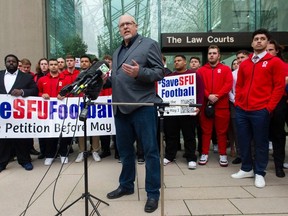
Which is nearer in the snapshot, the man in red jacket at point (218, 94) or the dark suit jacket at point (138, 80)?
the dark suit jacket at point (138, 80)

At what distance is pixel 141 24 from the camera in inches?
380

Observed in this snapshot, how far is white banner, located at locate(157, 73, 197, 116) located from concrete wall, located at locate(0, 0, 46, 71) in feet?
16.0

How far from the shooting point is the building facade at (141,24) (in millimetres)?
8984

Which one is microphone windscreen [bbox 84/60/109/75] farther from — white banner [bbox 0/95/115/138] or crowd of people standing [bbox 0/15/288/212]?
white banner [bbox 0/95/115/138]

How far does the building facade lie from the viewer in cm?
898

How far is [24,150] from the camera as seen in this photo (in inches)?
217

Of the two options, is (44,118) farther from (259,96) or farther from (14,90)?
(259,96)

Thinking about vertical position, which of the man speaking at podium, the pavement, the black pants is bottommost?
the pavement

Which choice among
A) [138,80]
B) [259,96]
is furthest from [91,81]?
[259,96]

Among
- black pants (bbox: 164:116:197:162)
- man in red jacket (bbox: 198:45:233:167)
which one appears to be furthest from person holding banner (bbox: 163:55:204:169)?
man in red jacket (bbox: 198:45:233:167)

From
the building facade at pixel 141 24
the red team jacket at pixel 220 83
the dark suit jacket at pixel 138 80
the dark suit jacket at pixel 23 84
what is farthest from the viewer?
the building facade at pixel 141 24

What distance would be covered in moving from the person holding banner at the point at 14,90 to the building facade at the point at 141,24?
3.91 meters

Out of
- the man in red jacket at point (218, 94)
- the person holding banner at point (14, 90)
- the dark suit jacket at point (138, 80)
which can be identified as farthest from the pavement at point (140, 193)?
the dark suit jacket at point (138, 80)

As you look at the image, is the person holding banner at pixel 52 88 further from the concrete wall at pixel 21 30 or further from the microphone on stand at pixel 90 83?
the concrete wall at pixel 21 30
